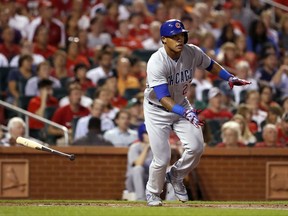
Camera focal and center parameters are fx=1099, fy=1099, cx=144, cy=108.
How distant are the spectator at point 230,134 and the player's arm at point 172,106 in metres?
4.24

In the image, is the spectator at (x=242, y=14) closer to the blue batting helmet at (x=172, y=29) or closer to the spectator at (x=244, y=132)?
the spectator at (x=244, y=132)

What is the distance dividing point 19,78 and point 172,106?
6.70 meters

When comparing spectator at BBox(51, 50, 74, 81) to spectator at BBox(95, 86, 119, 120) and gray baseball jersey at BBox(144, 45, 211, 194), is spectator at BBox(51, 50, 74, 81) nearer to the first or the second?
spectator at BBox(95, 86, 119, 120)

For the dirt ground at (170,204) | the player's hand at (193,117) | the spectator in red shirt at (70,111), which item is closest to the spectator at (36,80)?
the spectator in red shirt at (70,111)

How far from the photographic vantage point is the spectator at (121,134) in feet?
50.8

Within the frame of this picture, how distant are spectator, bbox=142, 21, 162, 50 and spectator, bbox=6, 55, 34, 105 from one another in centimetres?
305

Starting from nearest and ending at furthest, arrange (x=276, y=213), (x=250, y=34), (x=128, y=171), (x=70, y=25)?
1. (x=276, y=213)
2. (x=128, y=171)
3. (x=70, y=25)
4. (x=250, y=34)

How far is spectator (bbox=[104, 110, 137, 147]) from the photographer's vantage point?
50.8 ft

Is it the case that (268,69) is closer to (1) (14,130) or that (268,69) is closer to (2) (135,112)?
(2) (135,112)

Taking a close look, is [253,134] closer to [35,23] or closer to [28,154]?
[28,154]

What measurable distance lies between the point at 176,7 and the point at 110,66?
10.2ft

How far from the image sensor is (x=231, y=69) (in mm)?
18688

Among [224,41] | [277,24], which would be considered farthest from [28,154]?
[277,24]

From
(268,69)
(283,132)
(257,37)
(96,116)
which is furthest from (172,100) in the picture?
(257,37)
